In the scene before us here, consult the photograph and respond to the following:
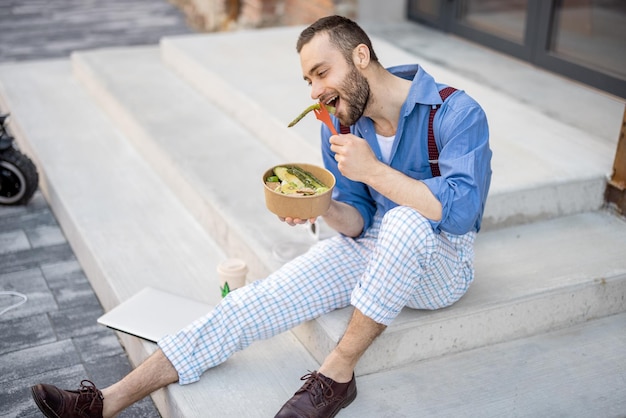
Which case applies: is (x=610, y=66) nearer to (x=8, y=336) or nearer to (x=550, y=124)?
(x=550, y=124)

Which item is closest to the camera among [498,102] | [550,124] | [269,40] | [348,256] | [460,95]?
[460,95]

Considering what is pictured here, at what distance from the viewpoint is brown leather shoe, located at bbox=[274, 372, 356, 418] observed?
2.39 metres

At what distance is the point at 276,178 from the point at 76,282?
1481 mm

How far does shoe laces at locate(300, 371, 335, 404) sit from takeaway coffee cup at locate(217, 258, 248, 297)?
61cm

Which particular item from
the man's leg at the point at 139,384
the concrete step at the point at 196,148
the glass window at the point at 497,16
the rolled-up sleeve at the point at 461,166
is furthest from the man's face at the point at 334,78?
the glass window at the point at 497,16

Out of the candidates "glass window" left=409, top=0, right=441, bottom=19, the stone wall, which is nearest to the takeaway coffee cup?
the stone wall

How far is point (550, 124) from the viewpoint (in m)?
3.95

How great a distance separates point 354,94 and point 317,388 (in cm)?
89

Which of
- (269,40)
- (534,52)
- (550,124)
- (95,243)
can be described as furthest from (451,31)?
(95,243)

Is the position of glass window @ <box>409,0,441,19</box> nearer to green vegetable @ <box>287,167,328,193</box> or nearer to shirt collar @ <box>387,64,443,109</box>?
shirt collar @ <box>387,64,443,109</box>

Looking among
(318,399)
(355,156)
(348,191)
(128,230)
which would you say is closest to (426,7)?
(128,230)

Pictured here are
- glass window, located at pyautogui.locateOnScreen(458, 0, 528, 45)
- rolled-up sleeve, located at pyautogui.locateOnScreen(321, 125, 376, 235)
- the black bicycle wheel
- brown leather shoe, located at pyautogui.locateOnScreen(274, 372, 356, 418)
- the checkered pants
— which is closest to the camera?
brown leather shoe, located at pyautogui.locateOnScreen(274, 372, 356, 418)

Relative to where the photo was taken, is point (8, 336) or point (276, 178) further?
point (8, 336)

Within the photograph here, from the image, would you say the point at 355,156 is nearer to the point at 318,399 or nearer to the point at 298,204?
the point at 298,204
